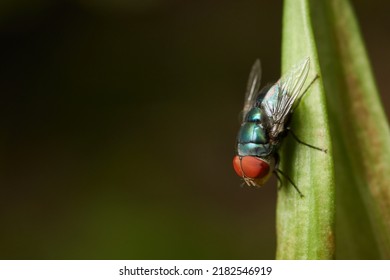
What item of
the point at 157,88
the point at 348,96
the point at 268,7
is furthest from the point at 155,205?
the point at 348,96

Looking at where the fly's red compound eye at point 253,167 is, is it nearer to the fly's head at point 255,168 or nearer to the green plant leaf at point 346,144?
the fly's head at point 255,168

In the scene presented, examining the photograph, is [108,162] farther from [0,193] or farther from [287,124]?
[287,124]

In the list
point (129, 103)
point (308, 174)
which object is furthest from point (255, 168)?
point (129, 103)

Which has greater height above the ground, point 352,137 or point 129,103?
point 129,103

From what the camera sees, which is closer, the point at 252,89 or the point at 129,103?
the point at 252,89

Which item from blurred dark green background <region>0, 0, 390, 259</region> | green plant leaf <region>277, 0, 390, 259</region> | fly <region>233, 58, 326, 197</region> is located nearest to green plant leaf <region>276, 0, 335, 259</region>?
green plant leaf <region>277, 0, 390, 259</region>

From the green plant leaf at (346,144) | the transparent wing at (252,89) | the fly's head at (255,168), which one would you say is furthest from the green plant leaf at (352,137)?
the transparent wing at (252,89)

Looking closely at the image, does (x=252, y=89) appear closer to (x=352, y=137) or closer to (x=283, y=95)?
(x=283, y=95)

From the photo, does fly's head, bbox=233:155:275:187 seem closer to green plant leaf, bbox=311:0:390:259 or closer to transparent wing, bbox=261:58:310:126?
transparent wing, bbox=261:58:310:126
